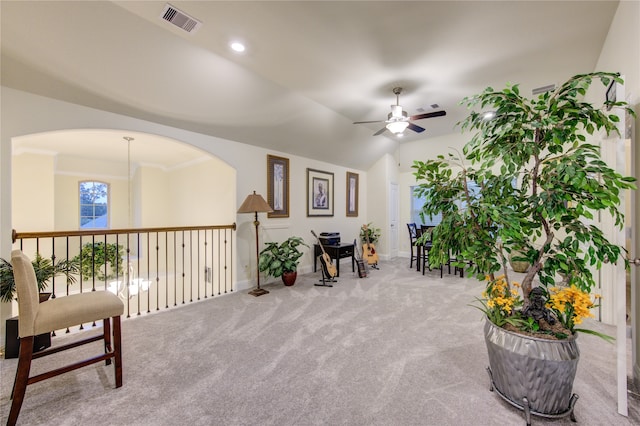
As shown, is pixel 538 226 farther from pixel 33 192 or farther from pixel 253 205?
pixel 33 192

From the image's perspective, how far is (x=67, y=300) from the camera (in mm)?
1859

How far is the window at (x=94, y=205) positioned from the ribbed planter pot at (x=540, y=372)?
861 centimetres

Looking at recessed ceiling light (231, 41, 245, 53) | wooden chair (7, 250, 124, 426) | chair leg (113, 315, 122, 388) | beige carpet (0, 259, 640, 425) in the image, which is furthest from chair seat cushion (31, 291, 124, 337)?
recessed ceiling light (231, 41, 245, 53)

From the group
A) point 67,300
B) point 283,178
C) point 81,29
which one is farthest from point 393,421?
point 283,178

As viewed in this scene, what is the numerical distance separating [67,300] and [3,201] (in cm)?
136

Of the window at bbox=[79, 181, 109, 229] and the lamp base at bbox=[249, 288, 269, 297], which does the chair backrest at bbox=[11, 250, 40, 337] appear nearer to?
the lamp base at bbox=[249, 288, 269, 297]

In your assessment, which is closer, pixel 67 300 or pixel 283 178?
pixel 67 300

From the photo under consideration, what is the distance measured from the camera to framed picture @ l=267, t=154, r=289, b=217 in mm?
4793

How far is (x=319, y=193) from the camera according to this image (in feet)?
19.2

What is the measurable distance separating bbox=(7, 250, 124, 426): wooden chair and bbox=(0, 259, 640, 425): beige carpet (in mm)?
227

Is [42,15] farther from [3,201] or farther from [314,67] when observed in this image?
[314,67]

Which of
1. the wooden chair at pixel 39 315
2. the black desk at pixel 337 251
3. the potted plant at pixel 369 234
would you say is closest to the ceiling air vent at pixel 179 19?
the wooden chair at pixel 39 315

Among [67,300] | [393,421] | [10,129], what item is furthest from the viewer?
[10,129]

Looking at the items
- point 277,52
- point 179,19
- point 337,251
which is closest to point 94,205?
point 337,251
